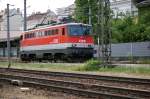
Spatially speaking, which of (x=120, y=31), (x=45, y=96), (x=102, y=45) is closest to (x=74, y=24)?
(x=102, y=45)

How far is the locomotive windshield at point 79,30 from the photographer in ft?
108

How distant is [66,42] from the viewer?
3294 centimetres

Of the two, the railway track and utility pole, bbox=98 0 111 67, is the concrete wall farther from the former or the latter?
the railway track

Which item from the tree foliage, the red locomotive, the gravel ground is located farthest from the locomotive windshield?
the gravel ground

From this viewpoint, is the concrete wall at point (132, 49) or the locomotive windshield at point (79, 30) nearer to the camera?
the locomotive windshield at point (79, 30)

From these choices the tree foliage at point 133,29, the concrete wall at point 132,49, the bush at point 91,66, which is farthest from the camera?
the tree foliage at point 133,29

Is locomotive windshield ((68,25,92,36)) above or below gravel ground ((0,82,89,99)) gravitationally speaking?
above

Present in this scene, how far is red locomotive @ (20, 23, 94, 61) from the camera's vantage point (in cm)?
3291

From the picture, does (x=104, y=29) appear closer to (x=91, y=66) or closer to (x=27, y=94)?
(x=91, y=66)

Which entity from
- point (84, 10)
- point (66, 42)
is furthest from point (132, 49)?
point (84, 10)

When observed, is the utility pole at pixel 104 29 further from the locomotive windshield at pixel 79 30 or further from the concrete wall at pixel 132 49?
the concrete wall at pixel 132 49

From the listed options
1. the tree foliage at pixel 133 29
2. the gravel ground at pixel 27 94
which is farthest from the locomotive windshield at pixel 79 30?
the gravel ground at pixel 27 94

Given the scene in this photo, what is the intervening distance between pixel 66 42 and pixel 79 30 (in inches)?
59.1

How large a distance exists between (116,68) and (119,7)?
177 ft
